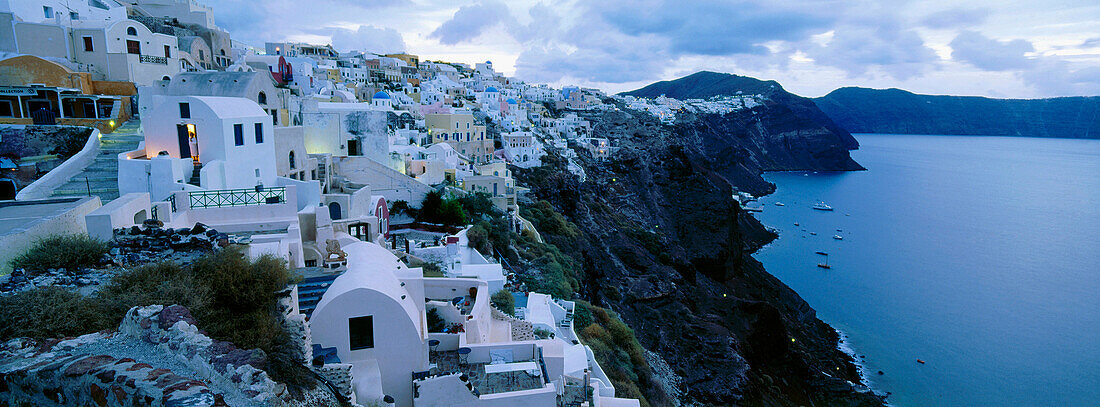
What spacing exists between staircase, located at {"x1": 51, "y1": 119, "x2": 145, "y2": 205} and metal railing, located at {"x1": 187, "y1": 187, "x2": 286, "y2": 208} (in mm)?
1853

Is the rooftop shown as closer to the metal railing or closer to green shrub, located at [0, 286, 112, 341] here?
the metal railing

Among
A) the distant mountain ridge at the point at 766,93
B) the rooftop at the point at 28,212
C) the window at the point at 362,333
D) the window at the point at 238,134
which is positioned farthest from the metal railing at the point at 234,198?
the distant mountain ridge at the point at 766,93

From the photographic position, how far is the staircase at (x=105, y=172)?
10.7m

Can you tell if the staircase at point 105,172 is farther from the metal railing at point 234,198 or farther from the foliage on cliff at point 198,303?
the foliage on cliff at point 198,303

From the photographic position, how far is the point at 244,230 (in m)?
9.56

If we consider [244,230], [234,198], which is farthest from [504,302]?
[234,198]

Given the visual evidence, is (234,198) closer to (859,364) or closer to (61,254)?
(61,254)

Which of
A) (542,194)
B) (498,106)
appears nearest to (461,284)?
(542,194)

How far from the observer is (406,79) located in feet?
189

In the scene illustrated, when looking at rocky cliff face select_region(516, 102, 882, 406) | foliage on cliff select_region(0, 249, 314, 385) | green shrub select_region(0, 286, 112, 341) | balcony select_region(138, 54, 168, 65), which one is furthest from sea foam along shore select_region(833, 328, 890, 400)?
balcony select_region(138, 54, 168, 65)

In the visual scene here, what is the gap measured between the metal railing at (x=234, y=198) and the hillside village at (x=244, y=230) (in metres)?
0.04

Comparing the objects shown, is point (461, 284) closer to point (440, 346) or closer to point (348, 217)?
point (440, 346)

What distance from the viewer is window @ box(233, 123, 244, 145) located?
11.8 m

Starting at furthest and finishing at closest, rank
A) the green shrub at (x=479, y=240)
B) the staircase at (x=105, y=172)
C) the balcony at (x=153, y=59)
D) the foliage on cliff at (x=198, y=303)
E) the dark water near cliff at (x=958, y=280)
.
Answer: the dark water near cliff at (x=958, y=280), the balcony at (x=153, y=59), the green shrub at (x=479, y=240), the staircase at (x=105, y=172), the foliage on cliff at (x=198, y=303)
